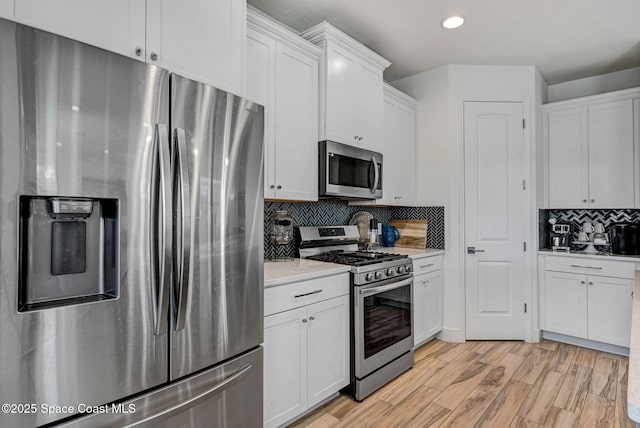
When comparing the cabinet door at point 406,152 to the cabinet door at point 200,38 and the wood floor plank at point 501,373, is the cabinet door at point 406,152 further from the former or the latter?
the cabinet door at point 200,38

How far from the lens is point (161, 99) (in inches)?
47.0

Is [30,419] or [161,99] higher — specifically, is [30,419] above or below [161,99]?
below

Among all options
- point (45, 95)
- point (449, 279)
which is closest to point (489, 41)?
point (449, 279)

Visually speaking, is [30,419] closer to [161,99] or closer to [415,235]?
[161,99]

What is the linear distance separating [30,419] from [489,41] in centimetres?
367

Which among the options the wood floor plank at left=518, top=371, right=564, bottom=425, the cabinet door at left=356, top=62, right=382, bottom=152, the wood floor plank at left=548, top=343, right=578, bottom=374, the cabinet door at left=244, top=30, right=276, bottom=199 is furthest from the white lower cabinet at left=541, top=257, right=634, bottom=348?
the cabinet door at left=244, top=30, right=276, bottom=199

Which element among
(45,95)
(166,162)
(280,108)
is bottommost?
(166,162)

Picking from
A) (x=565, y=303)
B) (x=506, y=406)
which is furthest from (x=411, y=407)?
(x=565, y=303)

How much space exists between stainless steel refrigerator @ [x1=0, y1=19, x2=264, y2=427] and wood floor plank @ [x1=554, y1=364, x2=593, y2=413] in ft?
7.07

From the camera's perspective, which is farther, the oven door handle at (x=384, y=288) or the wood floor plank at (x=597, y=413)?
the oven door handle at (x=384, y=288)

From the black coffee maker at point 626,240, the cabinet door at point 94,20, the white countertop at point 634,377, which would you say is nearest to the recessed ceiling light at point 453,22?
the cabinet door at point 94,20

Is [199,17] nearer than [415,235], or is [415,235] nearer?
[199,17]

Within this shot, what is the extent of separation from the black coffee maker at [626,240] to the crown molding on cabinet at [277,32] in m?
3.23

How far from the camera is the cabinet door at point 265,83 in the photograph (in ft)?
6.89
